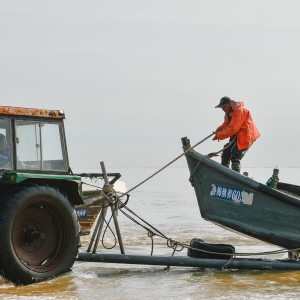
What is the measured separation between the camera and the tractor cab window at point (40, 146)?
761 cm

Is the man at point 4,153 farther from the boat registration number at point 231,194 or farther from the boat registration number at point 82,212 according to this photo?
the boat registration number at point 82,212

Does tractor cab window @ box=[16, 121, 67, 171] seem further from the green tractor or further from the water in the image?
the water

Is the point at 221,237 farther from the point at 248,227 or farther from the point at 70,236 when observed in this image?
the point at 70,236

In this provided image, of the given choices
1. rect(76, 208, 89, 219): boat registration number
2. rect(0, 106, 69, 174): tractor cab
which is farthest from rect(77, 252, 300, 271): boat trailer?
rect(76, 208, 89, 219): boat registration number

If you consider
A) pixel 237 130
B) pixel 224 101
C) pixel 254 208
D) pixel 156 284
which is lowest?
pixel 156 284

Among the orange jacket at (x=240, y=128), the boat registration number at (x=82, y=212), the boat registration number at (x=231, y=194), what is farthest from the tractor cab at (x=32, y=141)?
the boat registration number at (x=82, y=212)

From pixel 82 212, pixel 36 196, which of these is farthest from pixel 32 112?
pixel 82 212

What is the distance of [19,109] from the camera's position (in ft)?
25.0

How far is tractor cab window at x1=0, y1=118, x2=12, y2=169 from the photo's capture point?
7410mm

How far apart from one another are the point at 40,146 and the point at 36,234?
3.35 ft

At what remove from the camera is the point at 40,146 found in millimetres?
7824

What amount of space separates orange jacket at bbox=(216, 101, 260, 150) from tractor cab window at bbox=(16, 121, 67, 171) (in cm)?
233

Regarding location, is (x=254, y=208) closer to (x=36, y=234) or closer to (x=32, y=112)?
Result: (x=36, y=234)

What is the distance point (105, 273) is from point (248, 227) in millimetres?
1935
